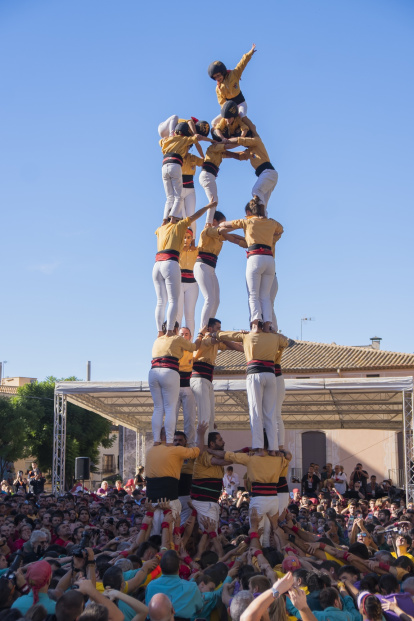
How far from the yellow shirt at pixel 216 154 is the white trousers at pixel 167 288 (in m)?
2.32

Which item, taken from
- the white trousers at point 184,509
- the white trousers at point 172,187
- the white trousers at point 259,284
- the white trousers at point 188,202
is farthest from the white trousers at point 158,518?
the white trousers at point 188,202

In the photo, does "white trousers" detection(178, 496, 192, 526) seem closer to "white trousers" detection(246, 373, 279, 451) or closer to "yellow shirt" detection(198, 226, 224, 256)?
"white trousers" detection(246, 373, 279, 451)

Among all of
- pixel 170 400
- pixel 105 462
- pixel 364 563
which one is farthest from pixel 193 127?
pixel 105 462

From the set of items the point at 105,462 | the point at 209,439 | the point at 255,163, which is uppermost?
the point at 255,163

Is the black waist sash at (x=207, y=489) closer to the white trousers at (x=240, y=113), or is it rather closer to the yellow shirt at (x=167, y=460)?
the yellow shirt at (x=167, y=460)

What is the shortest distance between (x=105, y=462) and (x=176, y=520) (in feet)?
151

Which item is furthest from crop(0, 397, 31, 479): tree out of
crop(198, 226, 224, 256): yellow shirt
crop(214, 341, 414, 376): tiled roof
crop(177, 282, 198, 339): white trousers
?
crop(198, 226, 224, 256): yellow shirt

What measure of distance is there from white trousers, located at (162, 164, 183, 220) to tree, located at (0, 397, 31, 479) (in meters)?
24.2

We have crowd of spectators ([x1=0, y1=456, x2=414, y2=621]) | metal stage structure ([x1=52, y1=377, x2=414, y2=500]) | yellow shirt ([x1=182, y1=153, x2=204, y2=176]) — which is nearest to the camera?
crowd of spectators ([x1=0, y1=456, x2=414, y2=621])

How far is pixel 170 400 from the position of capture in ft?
34.7

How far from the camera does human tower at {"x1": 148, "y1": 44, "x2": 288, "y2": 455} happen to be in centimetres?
1060

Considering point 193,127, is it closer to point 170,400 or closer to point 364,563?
point 170,400

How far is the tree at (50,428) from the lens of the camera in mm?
37219

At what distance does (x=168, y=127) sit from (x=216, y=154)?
3.07ft
